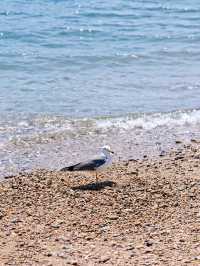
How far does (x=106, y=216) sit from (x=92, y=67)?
1003 centimetres

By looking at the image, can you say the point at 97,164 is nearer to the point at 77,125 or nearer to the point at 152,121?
the point at 77,125

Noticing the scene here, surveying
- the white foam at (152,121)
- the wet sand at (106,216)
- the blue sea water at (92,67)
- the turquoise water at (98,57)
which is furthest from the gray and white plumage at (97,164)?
the turquoise water at (98,57)

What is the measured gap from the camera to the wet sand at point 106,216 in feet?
27.8

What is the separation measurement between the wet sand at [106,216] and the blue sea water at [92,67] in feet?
6.25

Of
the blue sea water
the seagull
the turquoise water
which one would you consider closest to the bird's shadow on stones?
the seagull

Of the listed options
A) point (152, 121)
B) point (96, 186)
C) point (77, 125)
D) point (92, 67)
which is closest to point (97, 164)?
point (96, 186)

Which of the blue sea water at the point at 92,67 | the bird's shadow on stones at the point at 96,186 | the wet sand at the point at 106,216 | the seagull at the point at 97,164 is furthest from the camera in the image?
the blue sea water at the point at 92,67

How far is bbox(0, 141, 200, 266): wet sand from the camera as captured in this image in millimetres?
8469

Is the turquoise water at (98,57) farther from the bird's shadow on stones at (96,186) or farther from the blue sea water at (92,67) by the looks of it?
the bird's shadow on stones at (96,186)

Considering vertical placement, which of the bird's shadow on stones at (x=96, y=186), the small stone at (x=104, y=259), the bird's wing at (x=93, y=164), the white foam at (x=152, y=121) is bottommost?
the white foam at (x=152, y=121)

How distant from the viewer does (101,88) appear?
17203 mm

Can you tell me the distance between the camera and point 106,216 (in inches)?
382

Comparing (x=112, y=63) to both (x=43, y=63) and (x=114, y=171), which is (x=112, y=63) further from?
(x=114, y=171)

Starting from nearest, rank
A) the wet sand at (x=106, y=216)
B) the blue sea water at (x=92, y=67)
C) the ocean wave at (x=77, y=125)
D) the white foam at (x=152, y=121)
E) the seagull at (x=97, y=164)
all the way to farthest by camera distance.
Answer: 1. the wet sand at (x=106, y=216)
2. the seagull at (x=97, y=164)
3. the ocean wave at (x=77, y=125)
4. the white foam at (x=152, y=121)
5. the blue sea water at (x=92, y=67)
